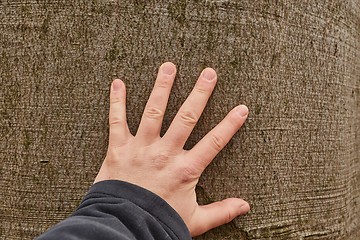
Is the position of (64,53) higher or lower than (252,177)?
higher

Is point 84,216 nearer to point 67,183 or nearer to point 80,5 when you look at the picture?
point 67,183

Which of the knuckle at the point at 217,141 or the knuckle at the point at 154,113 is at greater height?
the knuckle at the point at 154,113

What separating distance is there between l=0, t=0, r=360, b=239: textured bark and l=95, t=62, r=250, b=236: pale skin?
4cm

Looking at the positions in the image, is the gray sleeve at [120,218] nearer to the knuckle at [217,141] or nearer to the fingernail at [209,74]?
the knuckle at [217,141]

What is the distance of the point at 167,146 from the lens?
4.79 ft

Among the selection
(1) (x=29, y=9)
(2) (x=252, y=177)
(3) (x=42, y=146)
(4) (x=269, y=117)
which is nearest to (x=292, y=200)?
(2) (x=252, y=177)

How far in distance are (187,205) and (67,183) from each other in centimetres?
36

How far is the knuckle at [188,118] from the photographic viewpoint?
4.78ft

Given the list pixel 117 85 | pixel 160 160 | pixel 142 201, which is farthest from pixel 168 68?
pixel 142 201

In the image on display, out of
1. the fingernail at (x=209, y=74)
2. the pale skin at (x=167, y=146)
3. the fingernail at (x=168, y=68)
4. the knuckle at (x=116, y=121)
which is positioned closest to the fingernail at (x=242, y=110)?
the pale skin at (x=167, y=146)

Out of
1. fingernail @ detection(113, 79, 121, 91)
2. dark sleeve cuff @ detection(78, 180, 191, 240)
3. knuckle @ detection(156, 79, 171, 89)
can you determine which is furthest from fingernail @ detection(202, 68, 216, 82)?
dark sleeve cuff @ detection(78, 180, 191, 240)

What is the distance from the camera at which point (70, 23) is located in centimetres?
148

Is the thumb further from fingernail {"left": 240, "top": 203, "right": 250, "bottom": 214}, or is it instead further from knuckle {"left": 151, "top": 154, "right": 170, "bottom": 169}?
knuckle {"left": 151, "top": 154, "right": 170, "bottom": 169}

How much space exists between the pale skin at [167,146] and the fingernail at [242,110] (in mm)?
16
